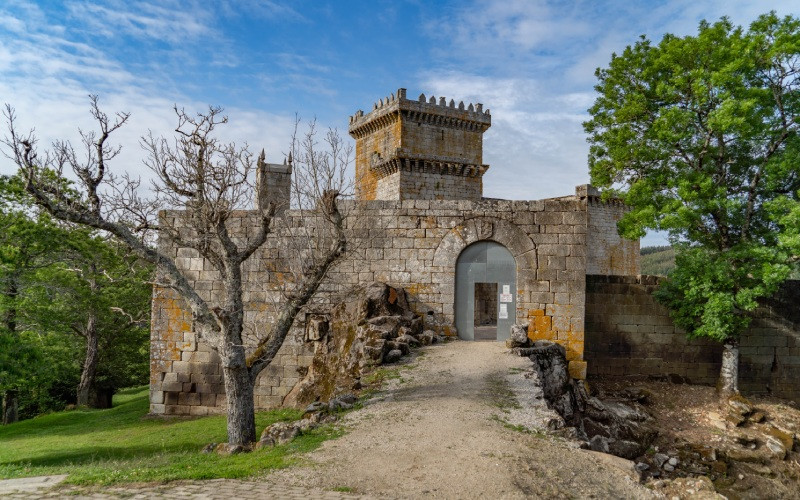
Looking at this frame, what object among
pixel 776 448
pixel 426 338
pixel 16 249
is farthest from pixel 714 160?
pixel 16 249

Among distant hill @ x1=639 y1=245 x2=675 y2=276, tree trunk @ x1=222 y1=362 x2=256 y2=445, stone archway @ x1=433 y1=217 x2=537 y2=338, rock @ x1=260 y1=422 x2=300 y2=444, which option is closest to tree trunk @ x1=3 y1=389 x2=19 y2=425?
tree trunk @ x1=222 y1=362 x2=256 y2=445

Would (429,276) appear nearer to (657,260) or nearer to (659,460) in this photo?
(659,460)

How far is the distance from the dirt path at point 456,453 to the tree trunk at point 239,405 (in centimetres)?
182

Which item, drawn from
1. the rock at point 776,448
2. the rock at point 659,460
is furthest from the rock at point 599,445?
the rock at point 776,448

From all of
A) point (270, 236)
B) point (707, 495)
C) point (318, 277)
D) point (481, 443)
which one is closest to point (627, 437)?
point (707, 495)

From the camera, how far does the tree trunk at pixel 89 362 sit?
18.9 meters

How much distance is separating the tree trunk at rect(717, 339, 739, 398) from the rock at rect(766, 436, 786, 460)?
6.14 feet

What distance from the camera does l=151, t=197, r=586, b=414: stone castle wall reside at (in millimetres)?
11977

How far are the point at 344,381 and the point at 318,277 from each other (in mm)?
2038

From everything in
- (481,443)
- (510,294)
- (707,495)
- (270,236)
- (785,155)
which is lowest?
(707,495)

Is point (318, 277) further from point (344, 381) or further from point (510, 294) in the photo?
point (510, 294)

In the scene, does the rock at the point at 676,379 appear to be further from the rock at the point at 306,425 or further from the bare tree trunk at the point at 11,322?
the bare tree trunk at the point at 11,322

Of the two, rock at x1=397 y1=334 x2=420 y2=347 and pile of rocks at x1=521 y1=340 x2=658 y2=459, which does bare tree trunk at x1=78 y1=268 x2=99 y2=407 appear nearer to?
rock at x1=397 y1=334 x2=420 y2=347

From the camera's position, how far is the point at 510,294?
12.1 metres
